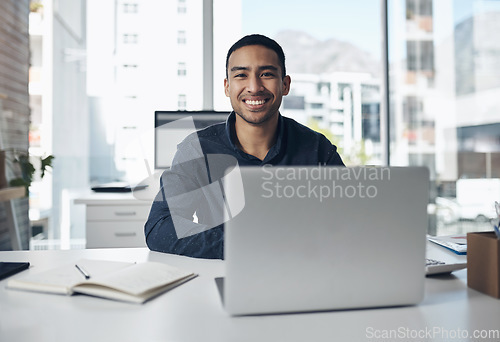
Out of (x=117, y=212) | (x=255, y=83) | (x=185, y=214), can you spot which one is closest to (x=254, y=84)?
(x=255, y=83)

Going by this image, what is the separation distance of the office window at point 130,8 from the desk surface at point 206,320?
2838mm

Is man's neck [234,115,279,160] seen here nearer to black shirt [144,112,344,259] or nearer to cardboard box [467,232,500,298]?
black shirt [144,112,344,259]

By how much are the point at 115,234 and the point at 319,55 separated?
2070 millimetres

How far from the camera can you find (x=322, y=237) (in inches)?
28.0

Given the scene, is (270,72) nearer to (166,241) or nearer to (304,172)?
(166,241)

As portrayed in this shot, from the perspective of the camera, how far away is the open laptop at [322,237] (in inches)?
27.1

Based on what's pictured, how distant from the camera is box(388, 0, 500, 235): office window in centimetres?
346

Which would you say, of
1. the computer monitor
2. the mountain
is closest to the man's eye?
the computer monitor

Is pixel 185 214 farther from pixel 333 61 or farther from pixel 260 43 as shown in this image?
pixel 333 61

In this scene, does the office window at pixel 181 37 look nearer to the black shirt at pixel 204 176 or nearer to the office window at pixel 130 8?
the office window at pixel 130 8

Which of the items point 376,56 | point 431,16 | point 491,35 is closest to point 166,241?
point 376,56

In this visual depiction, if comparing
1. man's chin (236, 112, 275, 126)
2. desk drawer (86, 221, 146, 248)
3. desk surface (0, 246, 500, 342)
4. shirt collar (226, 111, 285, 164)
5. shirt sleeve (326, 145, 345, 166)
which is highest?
man's chin (236, 112, 275, 126)

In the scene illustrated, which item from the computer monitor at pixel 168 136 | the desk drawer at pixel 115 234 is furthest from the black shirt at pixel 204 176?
the desk drawer at pixel 115 234

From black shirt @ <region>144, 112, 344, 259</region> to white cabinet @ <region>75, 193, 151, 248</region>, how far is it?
3.50 feet
